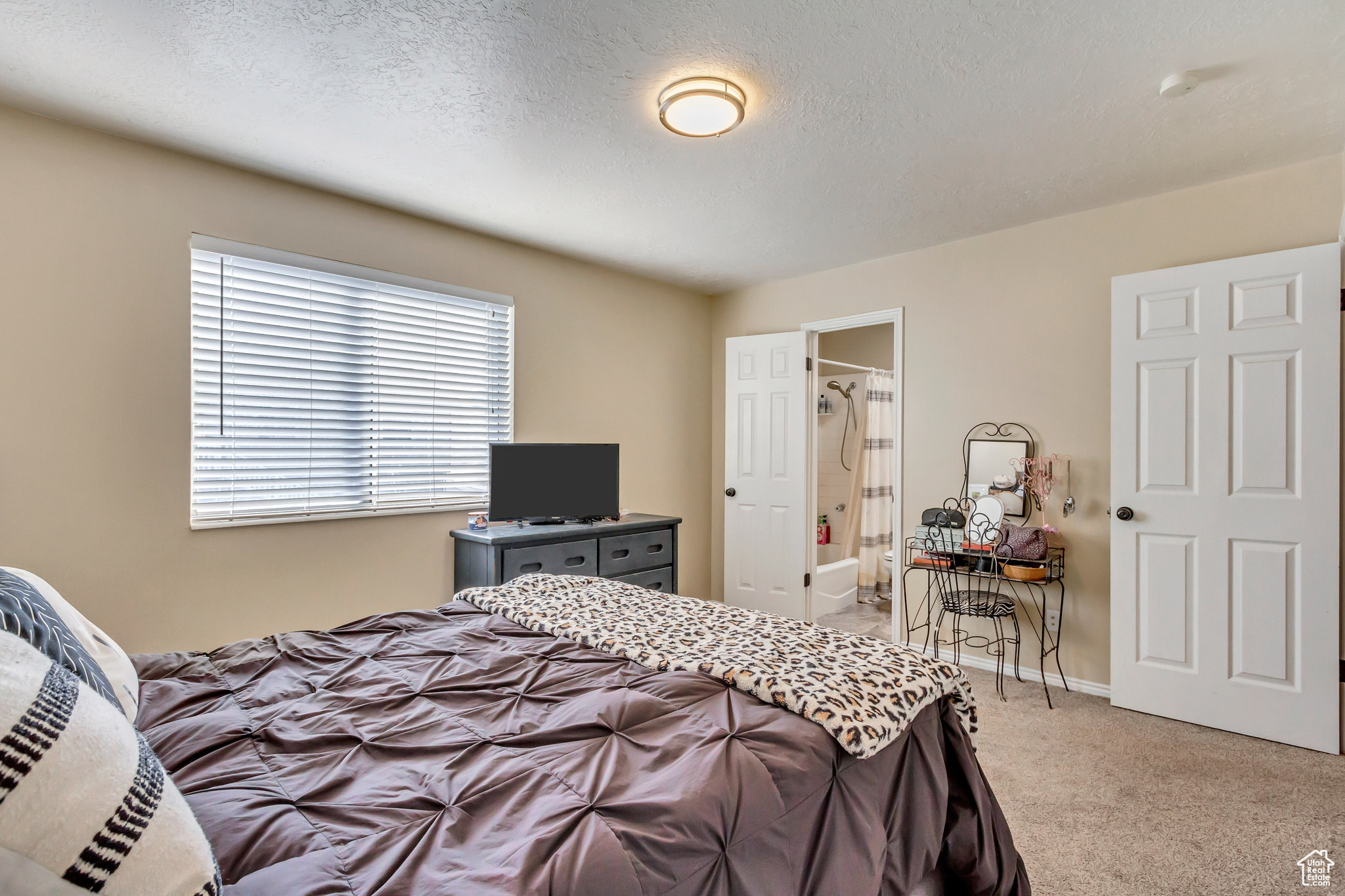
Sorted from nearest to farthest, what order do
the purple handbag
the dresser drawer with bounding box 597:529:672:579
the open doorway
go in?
the purple handbag
the dresser drawer with bounding box 597:529:672:579
the open doorway

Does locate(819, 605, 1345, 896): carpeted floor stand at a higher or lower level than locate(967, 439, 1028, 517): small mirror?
lower

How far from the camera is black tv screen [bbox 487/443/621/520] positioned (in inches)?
142

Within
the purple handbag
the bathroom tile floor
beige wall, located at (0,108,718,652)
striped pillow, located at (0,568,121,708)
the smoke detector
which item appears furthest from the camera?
the bathroom tile floor

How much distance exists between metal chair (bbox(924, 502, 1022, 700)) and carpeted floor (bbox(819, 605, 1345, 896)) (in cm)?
47

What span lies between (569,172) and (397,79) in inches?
34.3

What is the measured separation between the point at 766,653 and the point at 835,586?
364cm

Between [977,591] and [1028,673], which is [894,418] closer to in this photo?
[977,591]

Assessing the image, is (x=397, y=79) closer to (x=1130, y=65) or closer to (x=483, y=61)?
(x=483, y=61)

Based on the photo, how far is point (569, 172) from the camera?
2916 mm

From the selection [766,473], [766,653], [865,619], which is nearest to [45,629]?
[766,653]

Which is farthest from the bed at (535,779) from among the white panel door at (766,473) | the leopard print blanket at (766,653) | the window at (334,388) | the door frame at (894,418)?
the white panel door at (766,473)

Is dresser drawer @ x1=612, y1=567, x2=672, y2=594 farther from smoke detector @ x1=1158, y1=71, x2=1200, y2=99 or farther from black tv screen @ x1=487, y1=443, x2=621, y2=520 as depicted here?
smoke detector @ x1=1158, y1=71, x2=1200, y2=99

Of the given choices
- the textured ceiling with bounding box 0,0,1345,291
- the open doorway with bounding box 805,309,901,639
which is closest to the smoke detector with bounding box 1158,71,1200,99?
the textured ceiling with bounding box 0,0,1345,291

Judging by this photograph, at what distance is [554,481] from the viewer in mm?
3768
